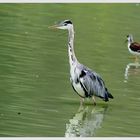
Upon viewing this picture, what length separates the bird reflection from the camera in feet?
59.6

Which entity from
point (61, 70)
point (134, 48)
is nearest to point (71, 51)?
point (61, 70)

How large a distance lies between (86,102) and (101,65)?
135 inches

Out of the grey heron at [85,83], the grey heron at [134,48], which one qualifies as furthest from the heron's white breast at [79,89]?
the grey heron at [134,48]

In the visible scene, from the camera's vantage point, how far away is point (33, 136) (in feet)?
38.8

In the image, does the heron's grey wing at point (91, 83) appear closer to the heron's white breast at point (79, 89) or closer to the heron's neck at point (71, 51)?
the heron's white breast at point (79, 89)

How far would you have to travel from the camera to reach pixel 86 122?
1337 centimetres

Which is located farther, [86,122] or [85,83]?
[85,83]

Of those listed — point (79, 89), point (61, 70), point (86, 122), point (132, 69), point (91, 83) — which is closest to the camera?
point (86, 122)

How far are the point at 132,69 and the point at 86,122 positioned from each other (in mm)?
6012

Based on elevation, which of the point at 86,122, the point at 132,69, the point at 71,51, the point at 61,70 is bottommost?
the point at 86,122

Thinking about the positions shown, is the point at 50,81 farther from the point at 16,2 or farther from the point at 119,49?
the point at 16,2

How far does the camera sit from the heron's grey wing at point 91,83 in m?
14.6

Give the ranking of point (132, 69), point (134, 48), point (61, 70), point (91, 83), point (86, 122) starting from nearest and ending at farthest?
point (86, 122) → point (91, 83) → point (61, 70) → point (132, 69) → point (134, 48)

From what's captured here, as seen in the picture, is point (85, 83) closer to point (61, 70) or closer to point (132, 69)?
point (61, 70)
